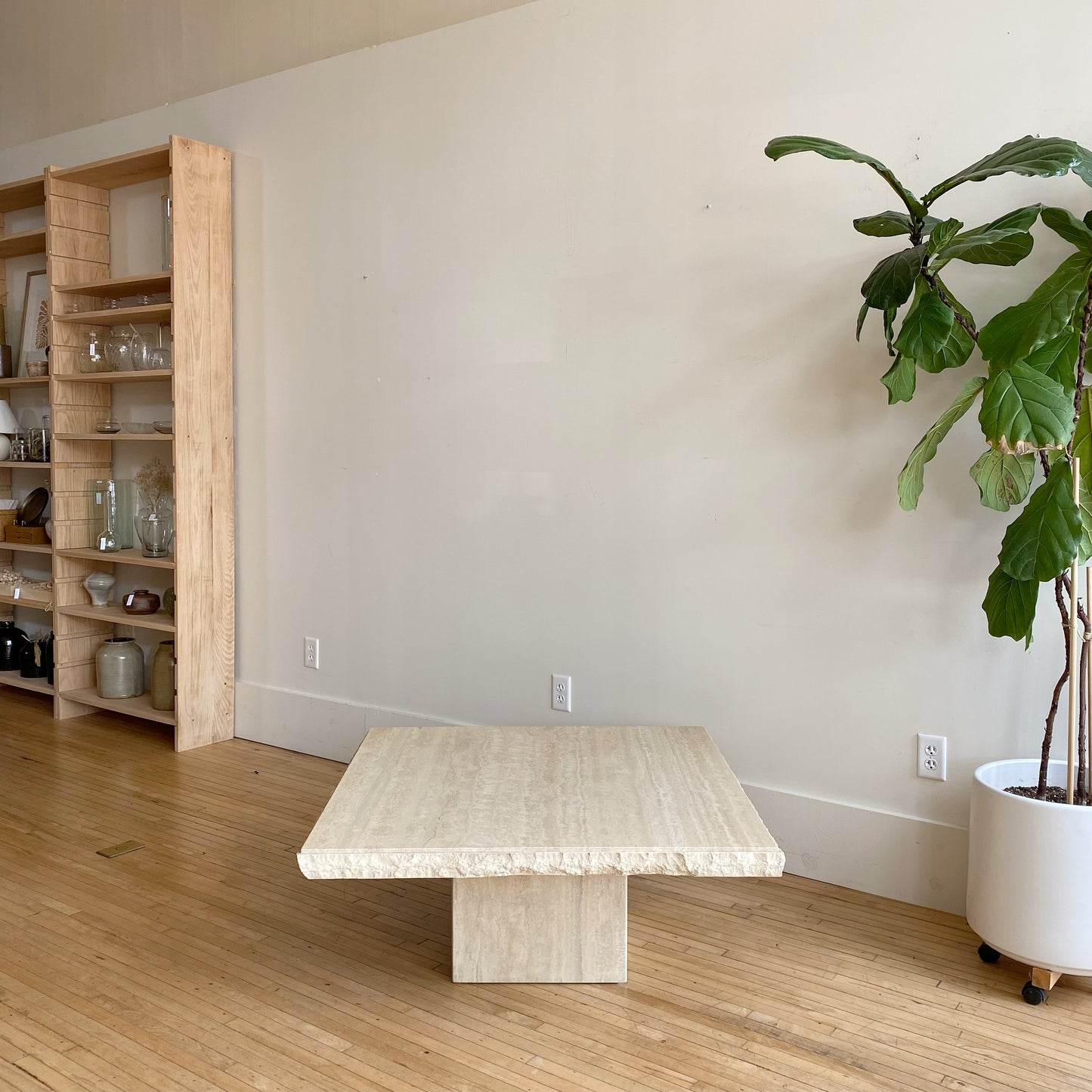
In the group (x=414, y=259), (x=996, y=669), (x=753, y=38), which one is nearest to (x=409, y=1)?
(x=414, y=259)

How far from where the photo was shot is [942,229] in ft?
6.68

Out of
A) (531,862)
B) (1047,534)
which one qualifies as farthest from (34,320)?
(1047,534)

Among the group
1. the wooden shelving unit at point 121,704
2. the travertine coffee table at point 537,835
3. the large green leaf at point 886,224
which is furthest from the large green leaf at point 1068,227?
the wooden shelving unit at point 121,704

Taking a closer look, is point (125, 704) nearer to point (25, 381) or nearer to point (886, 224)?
point (25, 381)

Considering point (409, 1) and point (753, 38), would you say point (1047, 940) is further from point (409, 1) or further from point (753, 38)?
point (409, 1)

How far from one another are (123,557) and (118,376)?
703mm

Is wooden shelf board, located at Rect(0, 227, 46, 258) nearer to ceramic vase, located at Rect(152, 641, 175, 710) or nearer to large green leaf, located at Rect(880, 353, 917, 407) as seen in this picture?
ceramic vase, located at Rect(152, 641, 175, 710)

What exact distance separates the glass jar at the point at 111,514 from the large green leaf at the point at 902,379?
321cm

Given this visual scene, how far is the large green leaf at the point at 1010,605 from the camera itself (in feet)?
6.71

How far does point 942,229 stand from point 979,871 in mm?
1355

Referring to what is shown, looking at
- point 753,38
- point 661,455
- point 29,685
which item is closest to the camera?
point 753,38

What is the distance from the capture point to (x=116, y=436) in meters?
4.02

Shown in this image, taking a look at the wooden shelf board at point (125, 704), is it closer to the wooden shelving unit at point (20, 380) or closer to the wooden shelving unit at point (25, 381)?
the wooden shelving unit at point (20, 380)

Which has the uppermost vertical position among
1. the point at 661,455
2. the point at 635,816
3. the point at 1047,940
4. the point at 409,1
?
the point at 409,1
